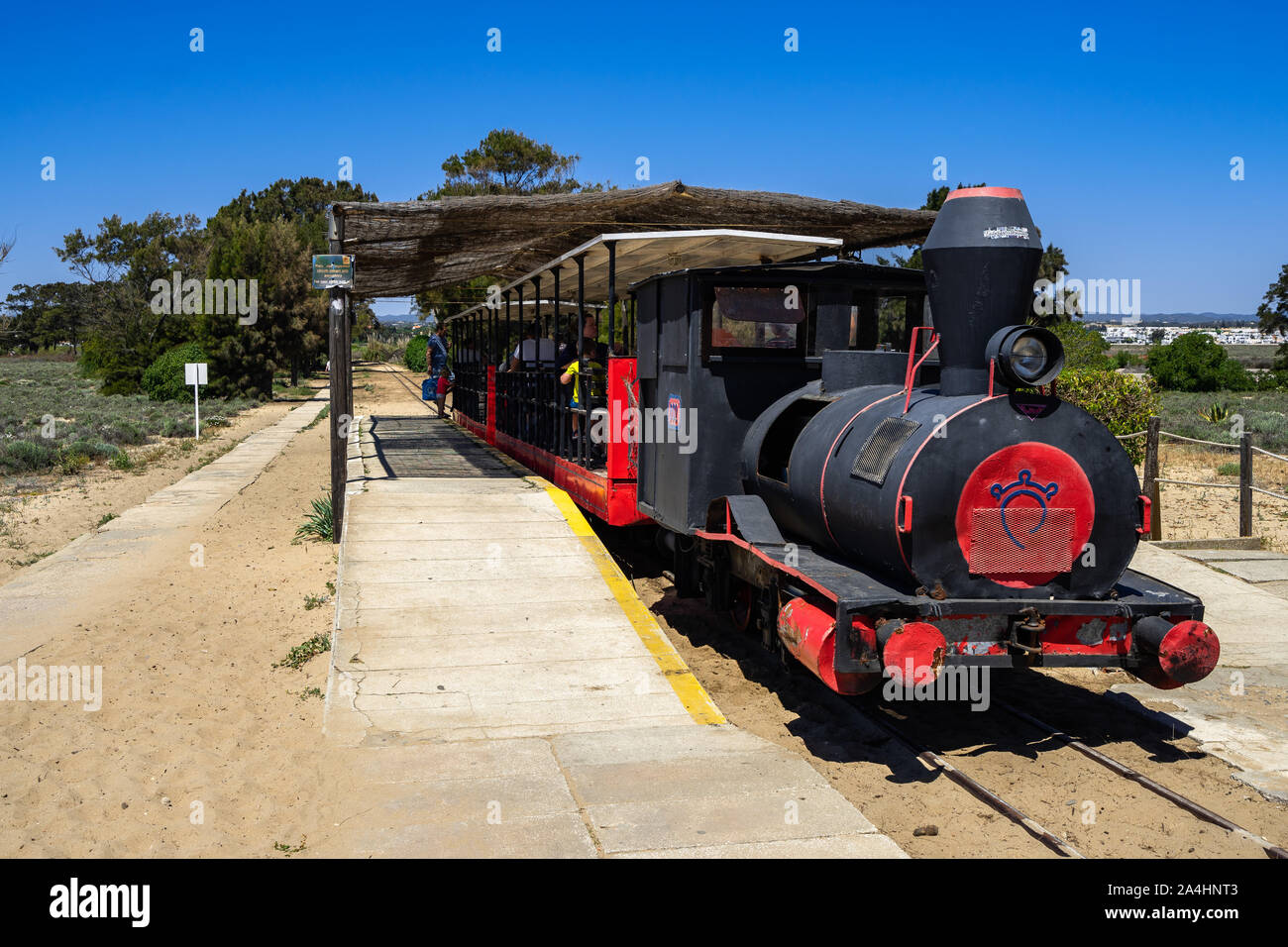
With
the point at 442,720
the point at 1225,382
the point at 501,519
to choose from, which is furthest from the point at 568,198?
the point at 1225,382

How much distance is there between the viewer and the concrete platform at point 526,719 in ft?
14.9

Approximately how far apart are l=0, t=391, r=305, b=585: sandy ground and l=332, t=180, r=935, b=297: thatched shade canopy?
5301mm

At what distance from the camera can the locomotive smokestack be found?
5355 mm

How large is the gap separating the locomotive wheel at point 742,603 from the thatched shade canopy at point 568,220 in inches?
180

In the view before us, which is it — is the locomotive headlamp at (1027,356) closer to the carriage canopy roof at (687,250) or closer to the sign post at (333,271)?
the carriage canopy roof at (687,250)

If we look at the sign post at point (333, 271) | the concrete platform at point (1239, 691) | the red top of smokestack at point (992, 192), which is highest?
the sign post at point (333, 271)

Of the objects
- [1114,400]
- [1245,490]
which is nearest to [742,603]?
[1245,490]

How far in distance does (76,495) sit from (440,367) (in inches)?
591

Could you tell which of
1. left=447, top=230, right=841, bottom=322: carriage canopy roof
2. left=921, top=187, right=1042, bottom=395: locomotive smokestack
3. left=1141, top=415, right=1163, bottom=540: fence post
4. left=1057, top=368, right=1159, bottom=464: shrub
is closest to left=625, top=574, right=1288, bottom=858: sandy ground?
left=921, top=187, right=1042, bottom=395: locomotive smokestack

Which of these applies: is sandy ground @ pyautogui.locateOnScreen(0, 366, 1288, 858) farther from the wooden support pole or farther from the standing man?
the standing man

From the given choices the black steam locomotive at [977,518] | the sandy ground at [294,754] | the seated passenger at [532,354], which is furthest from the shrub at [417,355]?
the black steam locomotive at [977,518]

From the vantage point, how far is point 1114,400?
51.9ft

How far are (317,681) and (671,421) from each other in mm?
3234
